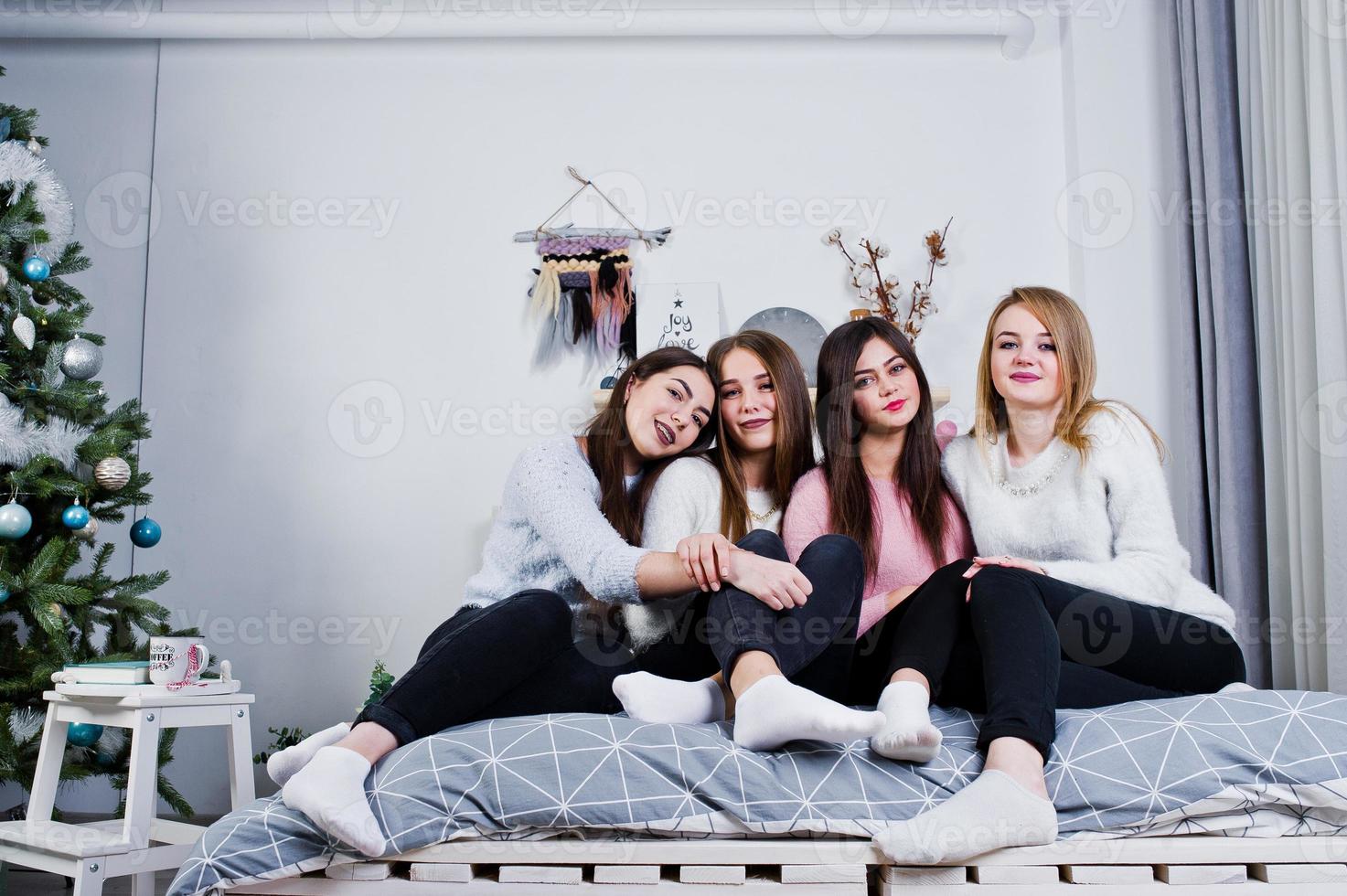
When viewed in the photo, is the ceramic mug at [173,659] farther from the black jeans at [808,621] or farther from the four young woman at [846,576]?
the black jeans at [808,621]

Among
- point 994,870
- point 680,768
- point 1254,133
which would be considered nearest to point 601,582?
point 680,768

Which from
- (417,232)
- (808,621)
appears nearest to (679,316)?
(417,232)

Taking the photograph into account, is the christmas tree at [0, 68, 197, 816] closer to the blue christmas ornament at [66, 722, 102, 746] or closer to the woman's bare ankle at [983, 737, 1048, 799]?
the blue christmas ornament at [66, 722, 102, 746]

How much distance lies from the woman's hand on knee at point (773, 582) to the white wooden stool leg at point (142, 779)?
117cm

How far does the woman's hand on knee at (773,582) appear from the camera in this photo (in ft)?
4.42

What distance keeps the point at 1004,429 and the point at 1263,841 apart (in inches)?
30.9

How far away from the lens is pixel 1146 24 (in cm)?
295

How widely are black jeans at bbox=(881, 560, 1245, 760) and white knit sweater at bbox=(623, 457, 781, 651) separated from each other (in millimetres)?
370

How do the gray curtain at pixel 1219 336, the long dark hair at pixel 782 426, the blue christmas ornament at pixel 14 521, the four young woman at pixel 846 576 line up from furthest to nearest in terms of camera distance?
1. the gray curtain at pixel 1219 336
2. the blue christmas ornament at pixel 14 521
3. the long dark hair at pixel 782 426
4. the four young woman at pixel 846 576

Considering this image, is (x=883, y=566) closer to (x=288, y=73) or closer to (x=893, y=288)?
(x=893, y=288)

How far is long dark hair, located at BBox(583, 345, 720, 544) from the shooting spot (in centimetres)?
173

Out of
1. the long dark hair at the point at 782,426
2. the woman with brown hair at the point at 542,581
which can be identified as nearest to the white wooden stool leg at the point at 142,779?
the woman with brown hair at the point at 542,581

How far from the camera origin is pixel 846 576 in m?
1.45

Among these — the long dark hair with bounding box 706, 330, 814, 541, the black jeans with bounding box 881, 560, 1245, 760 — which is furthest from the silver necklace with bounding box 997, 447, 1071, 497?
the long dark hair with bounding box 706, 330, 814, 541
